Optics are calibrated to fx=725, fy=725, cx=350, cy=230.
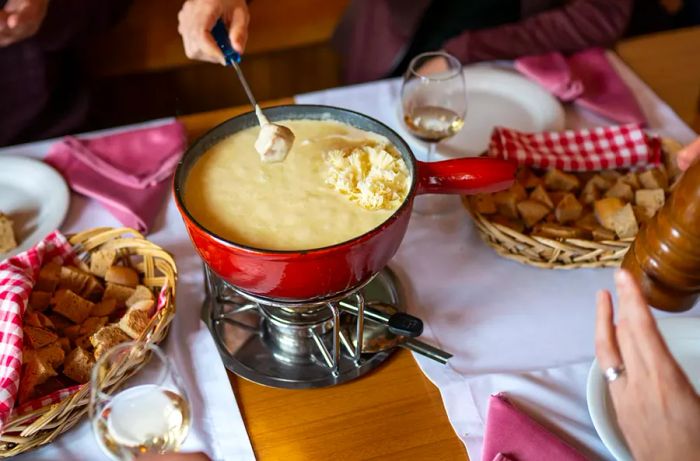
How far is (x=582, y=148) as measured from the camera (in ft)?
4.43

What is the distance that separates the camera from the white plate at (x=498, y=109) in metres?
1.46

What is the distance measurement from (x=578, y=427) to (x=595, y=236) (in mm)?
330

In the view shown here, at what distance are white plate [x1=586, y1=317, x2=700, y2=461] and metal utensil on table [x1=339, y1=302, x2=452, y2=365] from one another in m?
0.21

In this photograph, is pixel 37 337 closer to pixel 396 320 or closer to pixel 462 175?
pixel 396 320

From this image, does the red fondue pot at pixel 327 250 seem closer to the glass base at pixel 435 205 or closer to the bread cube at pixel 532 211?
the bread cube at pixel 532 211

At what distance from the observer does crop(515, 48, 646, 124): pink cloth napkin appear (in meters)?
1.50

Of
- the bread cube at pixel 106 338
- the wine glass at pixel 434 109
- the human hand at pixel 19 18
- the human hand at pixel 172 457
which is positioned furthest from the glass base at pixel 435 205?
the human hand at pixel 19 18

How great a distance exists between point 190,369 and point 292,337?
16cm

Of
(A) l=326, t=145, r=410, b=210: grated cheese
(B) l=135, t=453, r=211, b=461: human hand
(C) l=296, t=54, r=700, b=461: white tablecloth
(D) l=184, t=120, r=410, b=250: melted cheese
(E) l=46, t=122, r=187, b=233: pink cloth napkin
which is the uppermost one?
(A) l=326, t=145, r=410, b=210: grated cheese

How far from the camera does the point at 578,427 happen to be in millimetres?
984

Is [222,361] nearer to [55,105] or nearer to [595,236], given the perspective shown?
[595,236]

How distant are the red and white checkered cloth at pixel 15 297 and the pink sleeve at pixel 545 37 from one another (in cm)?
97

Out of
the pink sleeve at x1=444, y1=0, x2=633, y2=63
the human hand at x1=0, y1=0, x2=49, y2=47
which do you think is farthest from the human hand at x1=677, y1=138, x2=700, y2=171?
the human hand at x1=0, y1=0, x2=49, y2=47

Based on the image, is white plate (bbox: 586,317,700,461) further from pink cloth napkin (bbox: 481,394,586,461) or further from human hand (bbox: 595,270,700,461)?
human hand (bbox: 595,270,700,461)
